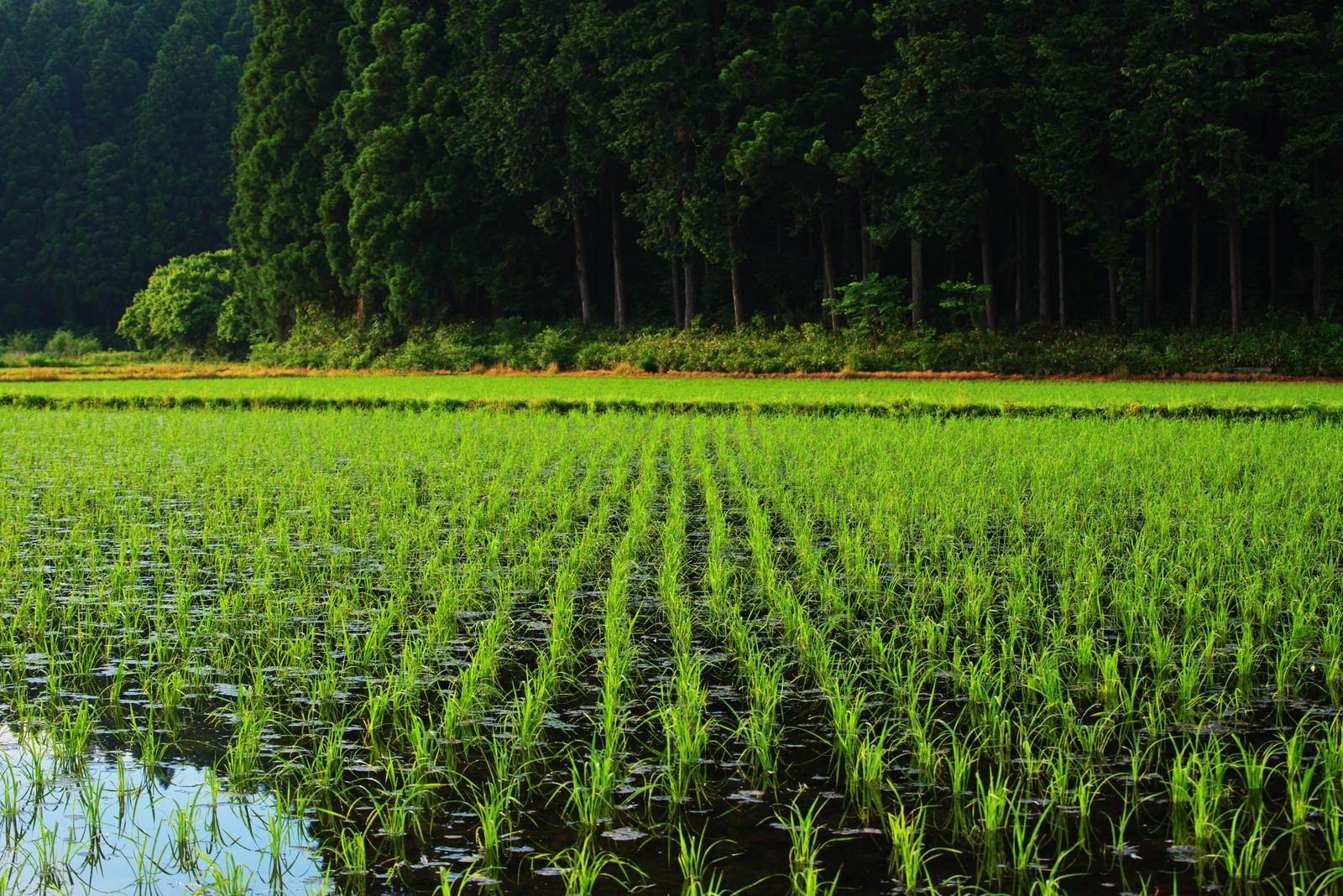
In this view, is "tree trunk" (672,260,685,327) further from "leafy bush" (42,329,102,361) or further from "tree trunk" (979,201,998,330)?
"leafy bush" (42,329,102,361)

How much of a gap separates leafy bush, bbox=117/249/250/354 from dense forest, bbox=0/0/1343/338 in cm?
198

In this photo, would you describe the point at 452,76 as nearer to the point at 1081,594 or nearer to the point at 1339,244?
the point at 1339,244

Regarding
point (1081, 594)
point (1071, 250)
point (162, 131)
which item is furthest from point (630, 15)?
point (162, 131)

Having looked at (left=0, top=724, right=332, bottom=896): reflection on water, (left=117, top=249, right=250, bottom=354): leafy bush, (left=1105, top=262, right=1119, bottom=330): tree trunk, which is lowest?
(left=0, top=724, right=332, bottom=896): reflection on water

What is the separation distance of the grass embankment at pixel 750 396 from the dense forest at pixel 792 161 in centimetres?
506

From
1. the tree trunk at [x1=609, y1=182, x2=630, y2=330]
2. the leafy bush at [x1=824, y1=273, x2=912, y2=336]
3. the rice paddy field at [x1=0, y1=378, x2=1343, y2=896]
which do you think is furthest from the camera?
the tree trunk at [x1=609, y1=182, x2=630, y2=330]

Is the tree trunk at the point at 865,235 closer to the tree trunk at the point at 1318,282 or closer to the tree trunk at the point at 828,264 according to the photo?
the tree trunk at the point at 828,264

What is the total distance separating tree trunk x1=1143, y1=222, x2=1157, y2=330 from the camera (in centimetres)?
2548

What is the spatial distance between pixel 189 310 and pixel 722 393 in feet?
96.6

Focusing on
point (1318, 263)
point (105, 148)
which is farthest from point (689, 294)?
point (105, 148)

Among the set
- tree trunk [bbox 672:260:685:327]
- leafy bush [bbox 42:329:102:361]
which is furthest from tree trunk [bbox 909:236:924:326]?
leafy bush [bbox 42:329:102:361]

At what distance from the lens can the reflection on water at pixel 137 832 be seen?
2.78 m

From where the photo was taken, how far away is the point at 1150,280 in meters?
25.7

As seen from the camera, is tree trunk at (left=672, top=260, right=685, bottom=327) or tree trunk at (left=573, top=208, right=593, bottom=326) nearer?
tree trunk at (left=672, top=260, right=685, bottom=327)
